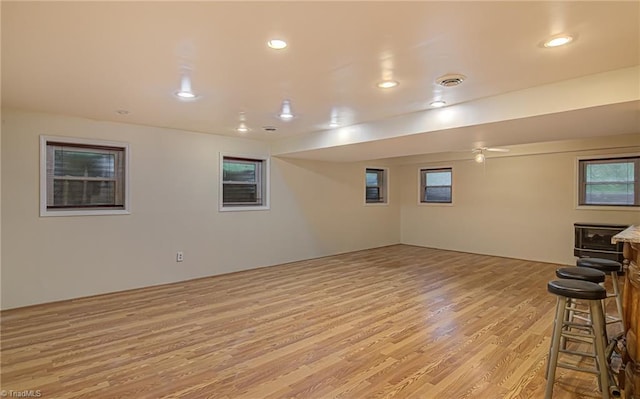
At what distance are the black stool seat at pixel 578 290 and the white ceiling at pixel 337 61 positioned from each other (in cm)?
149

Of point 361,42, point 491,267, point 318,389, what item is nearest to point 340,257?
point 491,267

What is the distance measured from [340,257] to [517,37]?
17.9 ft

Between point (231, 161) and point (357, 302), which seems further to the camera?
point (231, 161)

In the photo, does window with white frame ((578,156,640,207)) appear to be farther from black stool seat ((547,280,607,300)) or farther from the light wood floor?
black stool seat ((547,280,607,300))

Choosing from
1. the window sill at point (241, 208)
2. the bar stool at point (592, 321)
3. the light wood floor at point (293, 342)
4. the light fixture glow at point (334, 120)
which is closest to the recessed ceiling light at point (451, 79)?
the light fixture glow at point (334, 120)

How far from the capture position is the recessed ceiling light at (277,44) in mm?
2176

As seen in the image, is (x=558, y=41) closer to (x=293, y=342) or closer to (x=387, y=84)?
(x=387, y=84)

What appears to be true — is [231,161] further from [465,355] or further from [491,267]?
[491,267]

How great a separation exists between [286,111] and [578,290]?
10.1 feet

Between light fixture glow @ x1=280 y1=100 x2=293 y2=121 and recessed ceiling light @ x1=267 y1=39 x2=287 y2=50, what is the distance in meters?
1.28

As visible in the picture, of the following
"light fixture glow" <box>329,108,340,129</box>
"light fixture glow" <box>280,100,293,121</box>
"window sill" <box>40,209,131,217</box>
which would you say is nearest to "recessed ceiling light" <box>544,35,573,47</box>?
"light fixture glow" <box>329,108,340,129</box>

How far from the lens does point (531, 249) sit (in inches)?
264

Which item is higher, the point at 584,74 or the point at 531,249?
the point at 584,74

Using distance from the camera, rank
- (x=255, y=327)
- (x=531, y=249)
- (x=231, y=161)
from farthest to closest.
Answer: (x=531, y=249) → (x=231, y=161) → (x=255, y=327)
